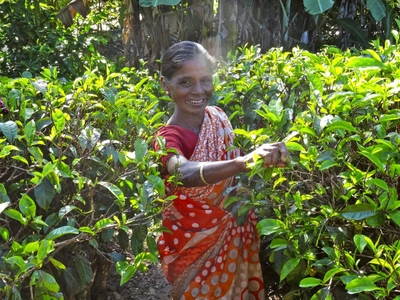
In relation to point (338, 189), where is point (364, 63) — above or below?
above

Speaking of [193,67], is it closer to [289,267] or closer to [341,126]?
[341,126]

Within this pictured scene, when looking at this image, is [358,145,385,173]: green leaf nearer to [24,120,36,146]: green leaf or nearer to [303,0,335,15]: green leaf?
[24,120,36,146]: green leaf

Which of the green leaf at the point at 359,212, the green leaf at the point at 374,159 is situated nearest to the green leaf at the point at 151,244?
the green leaf at the point at 359,212

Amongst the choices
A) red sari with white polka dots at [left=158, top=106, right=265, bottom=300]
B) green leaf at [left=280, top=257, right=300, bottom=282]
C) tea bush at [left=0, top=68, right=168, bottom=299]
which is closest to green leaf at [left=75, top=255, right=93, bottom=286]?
tea bush at [left=0, top=68, right=168, bottom=299]

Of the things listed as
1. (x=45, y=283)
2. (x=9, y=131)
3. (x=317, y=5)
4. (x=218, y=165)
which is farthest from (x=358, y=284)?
(x=317, y=5)

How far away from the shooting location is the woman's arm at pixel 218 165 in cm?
188

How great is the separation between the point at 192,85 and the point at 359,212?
1.07m

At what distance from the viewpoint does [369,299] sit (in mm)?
1878

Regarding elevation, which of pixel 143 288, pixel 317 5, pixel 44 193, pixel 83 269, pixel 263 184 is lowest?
pixel 143 288

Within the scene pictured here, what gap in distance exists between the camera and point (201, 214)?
2682 millimetres

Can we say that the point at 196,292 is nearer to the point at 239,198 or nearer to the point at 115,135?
the point at 239,198

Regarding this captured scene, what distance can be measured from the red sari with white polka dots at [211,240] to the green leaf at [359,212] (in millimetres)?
818

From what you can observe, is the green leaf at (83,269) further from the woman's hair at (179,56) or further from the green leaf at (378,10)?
the green leaf at (378,10)

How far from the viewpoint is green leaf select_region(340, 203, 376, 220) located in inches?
73.3
